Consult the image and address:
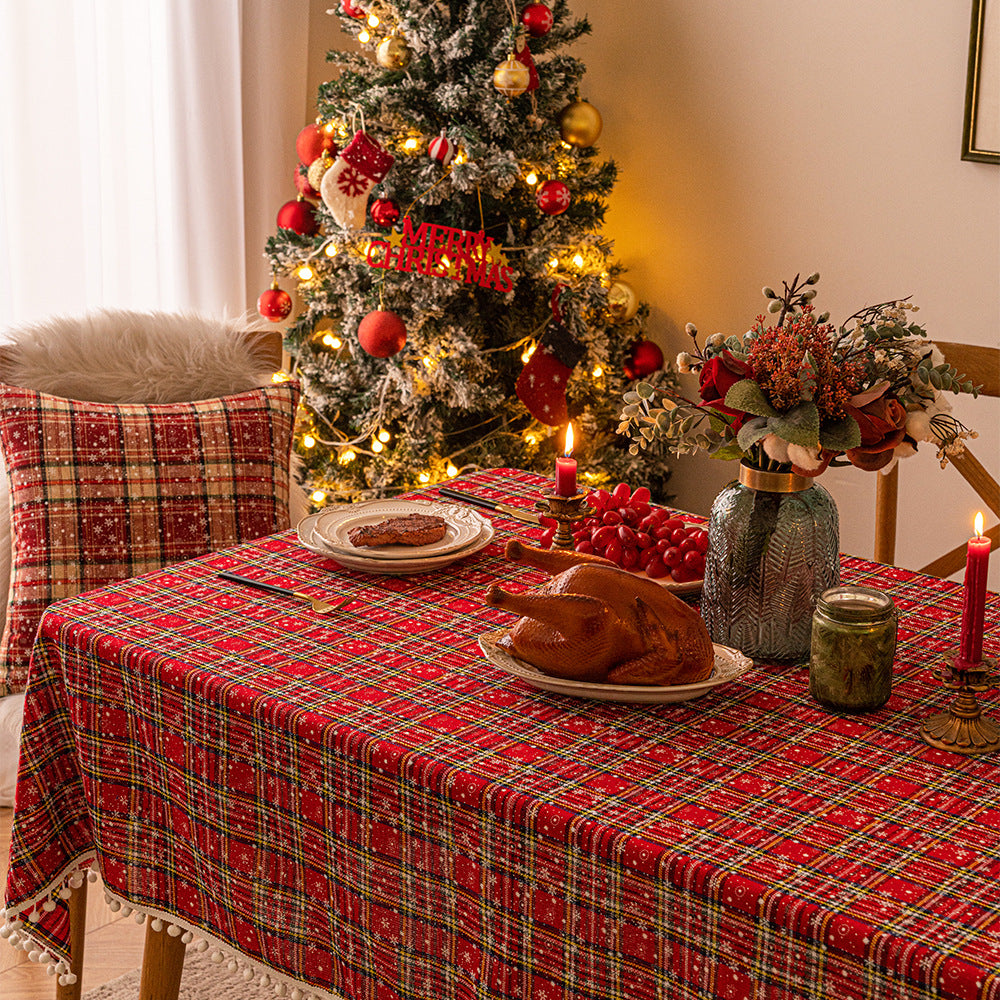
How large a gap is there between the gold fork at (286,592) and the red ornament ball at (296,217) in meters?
1.72

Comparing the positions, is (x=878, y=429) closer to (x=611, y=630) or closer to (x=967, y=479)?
(x=611, y=630)

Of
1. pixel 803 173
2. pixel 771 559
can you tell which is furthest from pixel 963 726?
pixel 803 173

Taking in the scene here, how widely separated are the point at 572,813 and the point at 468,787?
0.36ft

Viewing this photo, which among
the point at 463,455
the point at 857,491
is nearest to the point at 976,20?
the point at 857,491

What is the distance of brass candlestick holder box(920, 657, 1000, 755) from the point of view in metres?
1.22

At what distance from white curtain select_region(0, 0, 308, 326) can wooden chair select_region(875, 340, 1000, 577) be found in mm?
1899

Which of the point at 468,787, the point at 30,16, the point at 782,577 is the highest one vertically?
the point at 30,16

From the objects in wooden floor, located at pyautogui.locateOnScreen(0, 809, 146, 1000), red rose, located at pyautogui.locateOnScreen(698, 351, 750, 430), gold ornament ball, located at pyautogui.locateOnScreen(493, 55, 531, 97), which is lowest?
wooden floor, located at pyautogui.locateOnScreen(0, 809, 146, 1000)

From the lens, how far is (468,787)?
118 centimetres

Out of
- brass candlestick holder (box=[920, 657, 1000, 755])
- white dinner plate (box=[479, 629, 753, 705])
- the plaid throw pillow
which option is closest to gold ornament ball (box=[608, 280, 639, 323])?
the plaid throw pillow

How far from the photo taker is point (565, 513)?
5.44ft

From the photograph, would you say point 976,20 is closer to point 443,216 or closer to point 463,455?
point 443,216

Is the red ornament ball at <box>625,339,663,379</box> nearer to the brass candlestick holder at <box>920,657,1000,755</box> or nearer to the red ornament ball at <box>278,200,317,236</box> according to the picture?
the red ornament ball at <box>278,200,317,236</box>

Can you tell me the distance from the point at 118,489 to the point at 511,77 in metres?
1.34
